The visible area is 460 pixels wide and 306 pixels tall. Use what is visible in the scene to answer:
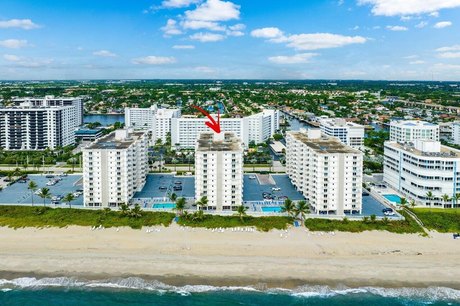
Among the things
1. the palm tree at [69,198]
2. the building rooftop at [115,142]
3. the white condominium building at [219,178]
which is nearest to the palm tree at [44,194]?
the palm tree at [69,198]

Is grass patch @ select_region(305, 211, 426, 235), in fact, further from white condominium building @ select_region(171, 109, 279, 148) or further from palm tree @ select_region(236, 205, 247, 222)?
white condominium building @ select_region(171, 109, 279, 148)

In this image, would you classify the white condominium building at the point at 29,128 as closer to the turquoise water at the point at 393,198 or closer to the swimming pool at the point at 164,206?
the swimming pool at the point at 164,206

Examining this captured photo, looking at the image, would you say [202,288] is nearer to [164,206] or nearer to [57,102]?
[164,206]

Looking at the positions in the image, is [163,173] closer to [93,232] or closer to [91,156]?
[91,156]

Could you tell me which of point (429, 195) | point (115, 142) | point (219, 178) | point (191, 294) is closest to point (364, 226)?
point (429, 195)

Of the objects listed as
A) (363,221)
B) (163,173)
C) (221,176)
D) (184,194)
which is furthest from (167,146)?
(363,221)
